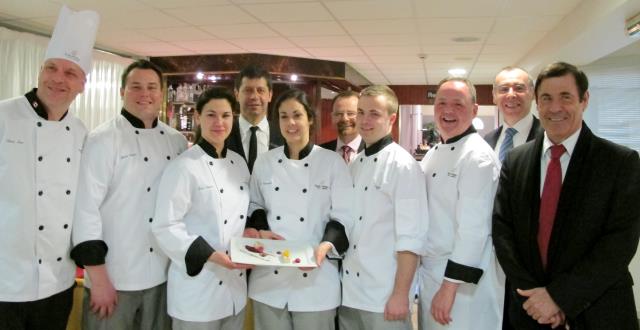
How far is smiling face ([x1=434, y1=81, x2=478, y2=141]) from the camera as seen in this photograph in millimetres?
2002

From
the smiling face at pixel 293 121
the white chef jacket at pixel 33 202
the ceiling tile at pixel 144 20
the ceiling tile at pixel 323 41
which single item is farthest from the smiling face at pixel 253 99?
the ceiling tile at pixel 323 41

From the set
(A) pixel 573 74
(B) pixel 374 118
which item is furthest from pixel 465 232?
(A) pixel 573 74

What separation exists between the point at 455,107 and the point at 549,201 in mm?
554

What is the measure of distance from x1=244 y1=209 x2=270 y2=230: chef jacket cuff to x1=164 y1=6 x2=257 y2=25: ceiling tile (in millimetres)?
2697

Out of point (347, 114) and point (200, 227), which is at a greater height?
point (347, 114)

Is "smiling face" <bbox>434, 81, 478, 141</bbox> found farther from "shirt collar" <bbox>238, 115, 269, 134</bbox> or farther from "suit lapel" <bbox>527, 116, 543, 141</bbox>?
"shirt collar" <bbox>238, 115, 269, 134</bbox>

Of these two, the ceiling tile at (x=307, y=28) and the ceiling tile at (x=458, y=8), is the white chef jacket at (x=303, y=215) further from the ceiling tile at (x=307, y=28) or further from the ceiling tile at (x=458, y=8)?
the ceiling tile at (x=307, y=28)

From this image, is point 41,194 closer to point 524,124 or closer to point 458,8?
point 524,124

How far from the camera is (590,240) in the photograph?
5.45ft

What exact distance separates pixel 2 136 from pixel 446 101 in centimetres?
183

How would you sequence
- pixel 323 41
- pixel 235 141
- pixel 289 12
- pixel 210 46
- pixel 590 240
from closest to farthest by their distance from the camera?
pixel 590 240 < pixel 235 141 < pixel 289 12 < pixel 323 41 < pixel 210 46

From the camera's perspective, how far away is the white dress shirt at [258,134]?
264 cm

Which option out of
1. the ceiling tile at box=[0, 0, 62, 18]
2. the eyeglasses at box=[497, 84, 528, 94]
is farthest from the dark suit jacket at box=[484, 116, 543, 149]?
the ceiling tile at box=[0, 0, 62, 18]

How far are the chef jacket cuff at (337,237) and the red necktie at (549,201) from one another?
78 centimetres
